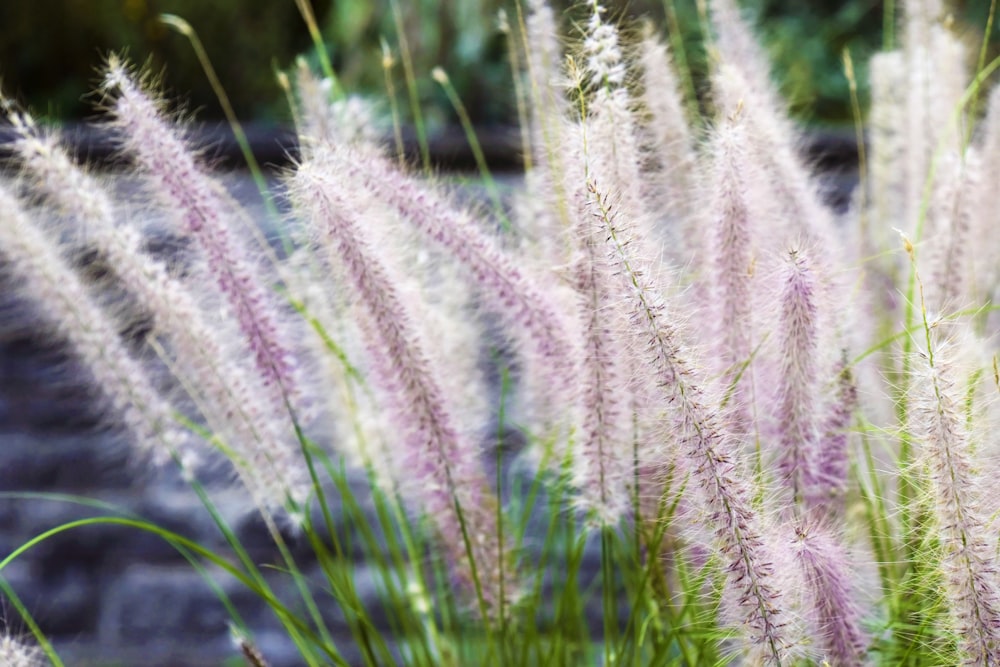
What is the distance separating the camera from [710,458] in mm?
423

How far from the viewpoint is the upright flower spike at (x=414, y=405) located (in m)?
0.52

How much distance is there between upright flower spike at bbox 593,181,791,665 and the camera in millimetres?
416

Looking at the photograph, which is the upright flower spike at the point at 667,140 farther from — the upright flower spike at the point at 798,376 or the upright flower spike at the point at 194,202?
the upright flower spike at the point at 194,202

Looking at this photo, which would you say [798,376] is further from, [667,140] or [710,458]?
[667,140]

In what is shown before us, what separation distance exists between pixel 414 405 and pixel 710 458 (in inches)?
8.0

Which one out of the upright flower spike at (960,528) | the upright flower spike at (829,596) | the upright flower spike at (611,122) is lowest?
the upright flower spike at (829,596)

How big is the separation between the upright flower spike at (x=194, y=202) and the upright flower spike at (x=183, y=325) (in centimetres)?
4

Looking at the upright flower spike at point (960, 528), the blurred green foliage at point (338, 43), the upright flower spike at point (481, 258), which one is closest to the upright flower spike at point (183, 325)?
the upright flower spike at point (481, 258)

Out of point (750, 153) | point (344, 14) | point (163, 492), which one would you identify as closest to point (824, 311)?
point (750, 153)

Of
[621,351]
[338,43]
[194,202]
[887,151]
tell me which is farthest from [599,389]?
[338,43]

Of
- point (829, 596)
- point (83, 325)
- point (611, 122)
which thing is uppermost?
point (611, 122)

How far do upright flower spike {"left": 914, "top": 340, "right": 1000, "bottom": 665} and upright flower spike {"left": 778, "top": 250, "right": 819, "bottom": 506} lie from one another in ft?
0.23

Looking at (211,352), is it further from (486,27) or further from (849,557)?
(486,27)

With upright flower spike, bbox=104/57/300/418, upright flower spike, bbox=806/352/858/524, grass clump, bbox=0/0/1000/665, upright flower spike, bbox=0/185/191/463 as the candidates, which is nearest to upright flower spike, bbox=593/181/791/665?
grass clump, bbox=0/0/1000/665
